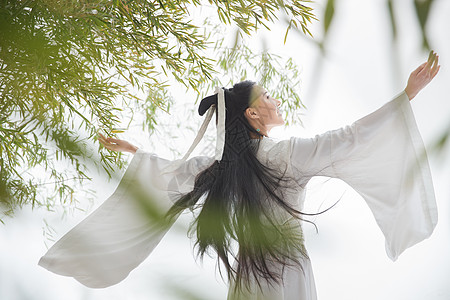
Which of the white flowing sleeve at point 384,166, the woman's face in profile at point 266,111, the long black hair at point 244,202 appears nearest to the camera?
the white flowing sleeve at point 384,166

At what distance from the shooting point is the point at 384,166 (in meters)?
1.20

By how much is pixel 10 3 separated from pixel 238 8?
24.2 inches

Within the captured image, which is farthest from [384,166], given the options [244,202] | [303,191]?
[244,202]

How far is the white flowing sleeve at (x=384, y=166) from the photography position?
3.58ft

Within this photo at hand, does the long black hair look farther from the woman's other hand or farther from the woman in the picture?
the woman's other hand

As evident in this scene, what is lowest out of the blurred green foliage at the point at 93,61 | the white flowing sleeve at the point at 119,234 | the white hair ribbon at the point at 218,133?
the white flowing sleeve at the point at 119,234

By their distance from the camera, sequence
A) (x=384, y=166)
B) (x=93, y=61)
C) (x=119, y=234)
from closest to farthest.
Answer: (x=384, y=166)
(x=119, y=234)
(x=93, y=61)

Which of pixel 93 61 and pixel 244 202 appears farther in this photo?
pixel 93 61

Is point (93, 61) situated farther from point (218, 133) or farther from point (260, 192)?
point (260, 192)

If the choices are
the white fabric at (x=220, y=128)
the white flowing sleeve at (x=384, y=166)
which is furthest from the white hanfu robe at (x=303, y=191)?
the white fabric at (x=220, y=128)

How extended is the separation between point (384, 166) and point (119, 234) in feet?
2.50

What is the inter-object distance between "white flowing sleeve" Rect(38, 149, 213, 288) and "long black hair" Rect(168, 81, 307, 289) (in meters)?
0.07

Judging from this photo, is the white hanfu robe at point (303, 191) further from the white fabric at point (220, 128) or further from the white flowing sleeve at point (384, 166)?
the white fabric at point (220, 128)

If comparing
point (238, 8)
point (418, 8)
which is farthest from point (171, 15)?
point (418, 8)
